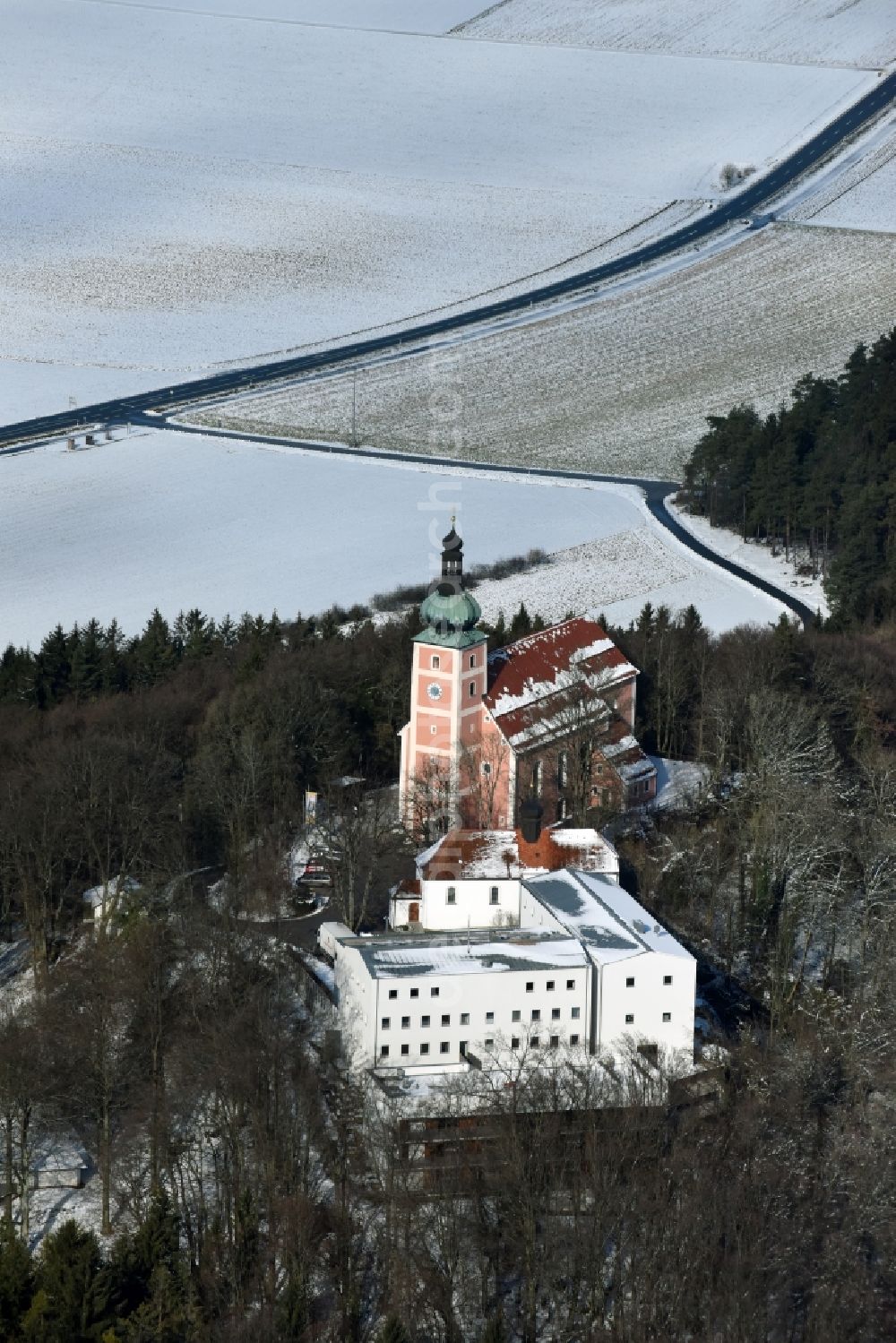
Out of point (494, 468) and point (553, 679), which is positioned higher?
point (494, 468)

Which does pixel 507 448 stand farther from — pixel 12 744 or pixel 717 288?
pixel 12 744

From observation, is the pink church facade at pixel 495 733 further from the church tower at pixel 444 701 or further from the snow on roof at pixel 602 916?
the snow on roof at pixel 602 916

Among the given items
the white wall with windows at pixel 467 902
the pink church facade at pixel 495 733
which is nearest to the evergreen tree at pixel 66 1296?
the white wall with windows at pixel 467 902

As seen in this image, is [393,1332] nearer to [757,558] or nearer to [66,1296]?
[66,1296]

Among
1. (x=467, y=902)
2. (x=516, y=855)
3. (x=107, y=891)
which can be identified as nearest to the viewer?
(x=467, y=902)

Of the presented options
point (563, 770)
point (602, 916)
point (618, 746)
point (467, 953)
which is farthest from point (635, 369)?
point (467, 953)

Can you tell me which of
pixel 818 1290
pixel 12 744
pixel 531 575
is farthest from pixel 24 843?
pixel 531 575

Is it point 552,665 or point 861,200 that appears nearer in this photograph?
point 552,665
